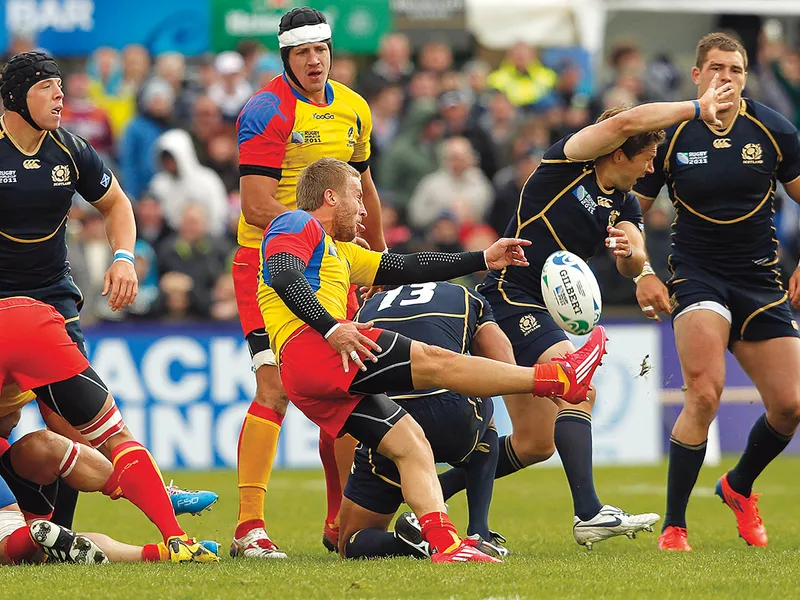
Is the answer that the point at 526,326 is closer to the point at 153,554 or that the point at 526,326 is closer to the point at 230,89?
the point at 153,554

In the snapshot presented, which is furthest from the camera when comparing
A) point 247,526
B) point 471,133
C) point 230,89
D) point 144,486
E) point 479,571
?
point 471,133

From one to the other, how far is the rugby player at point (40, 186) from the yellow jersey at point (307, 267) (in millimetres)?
788

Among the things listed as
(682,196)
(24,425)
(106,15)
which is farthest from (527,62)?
(682,196)

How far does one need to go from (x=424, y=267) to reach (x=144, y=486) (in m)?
1.82

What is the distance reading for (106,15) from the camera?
57.9ft

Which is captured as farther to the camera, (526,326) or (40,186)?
(526,326)

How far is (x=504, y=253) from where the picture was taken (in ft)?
24.6

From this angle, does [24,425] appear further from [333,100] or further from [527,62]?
[527,62]

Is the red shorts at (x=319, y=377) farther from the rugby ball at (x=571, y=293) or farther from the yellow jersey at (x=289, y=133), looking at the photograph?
the yellow jersey at (x=289, y=133)

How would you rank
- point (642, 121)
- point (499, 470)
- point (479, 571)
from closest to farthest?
point (479, 571) < point (642, 121) < point (499, 470)

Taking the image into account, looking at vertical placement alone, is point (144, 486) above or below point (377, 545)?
above

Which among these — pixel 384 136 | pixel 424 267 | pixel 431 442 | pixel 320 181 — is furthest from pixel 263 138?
pixel 384 136

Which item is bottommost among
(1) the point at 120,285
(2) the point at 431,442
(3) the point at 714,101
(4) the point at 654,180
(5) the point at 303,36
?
(2) the point at 431,442

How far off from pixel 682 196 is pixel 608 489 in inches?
178
